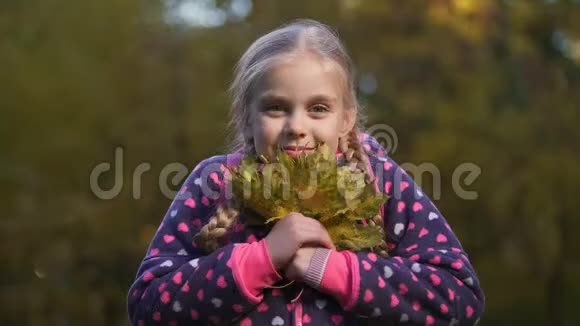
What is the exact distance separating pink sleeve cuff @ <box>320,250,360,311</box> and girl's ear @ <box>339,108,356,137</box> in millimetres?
386

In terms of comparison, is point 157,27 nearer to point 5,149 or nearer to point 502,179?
point 5,149

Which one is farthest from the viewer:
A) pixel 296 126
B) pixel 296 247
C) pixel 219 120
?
pixel 219 120

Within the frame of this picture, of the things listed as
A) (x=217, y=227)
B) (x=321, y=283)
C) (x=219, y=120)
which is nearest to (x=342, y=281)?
(x=321, y=283)

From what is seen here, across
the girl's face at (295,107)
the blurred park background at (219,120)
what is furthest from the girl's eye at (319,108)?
the blurred park background at (219,120)

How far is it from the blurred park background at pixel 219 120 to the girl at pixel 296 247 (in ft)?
24.8

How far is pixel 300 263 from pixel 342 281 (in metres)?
0.10

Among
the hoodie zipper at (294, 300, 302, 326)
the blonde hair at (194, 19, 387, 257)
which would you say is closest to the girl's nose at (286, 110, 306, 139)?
the blonde hair at (194, 19, 387, 257)

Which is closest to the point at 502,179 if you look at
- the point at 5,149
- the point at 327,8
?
the point at 327,8

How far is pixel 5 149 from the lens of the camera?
11.3m

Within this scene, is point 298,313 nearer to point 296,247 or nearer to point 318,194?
point 296,247

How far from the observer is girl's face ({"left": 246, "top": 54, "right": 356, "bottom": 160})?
2.37m

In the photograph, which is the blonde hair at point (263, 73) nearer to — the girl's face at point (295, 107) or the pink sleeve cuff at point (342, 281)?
the girl's face at point (295, 107)

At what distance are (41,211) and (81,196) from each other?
0.53 m

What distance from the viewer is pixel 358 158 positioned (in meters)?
2.49
